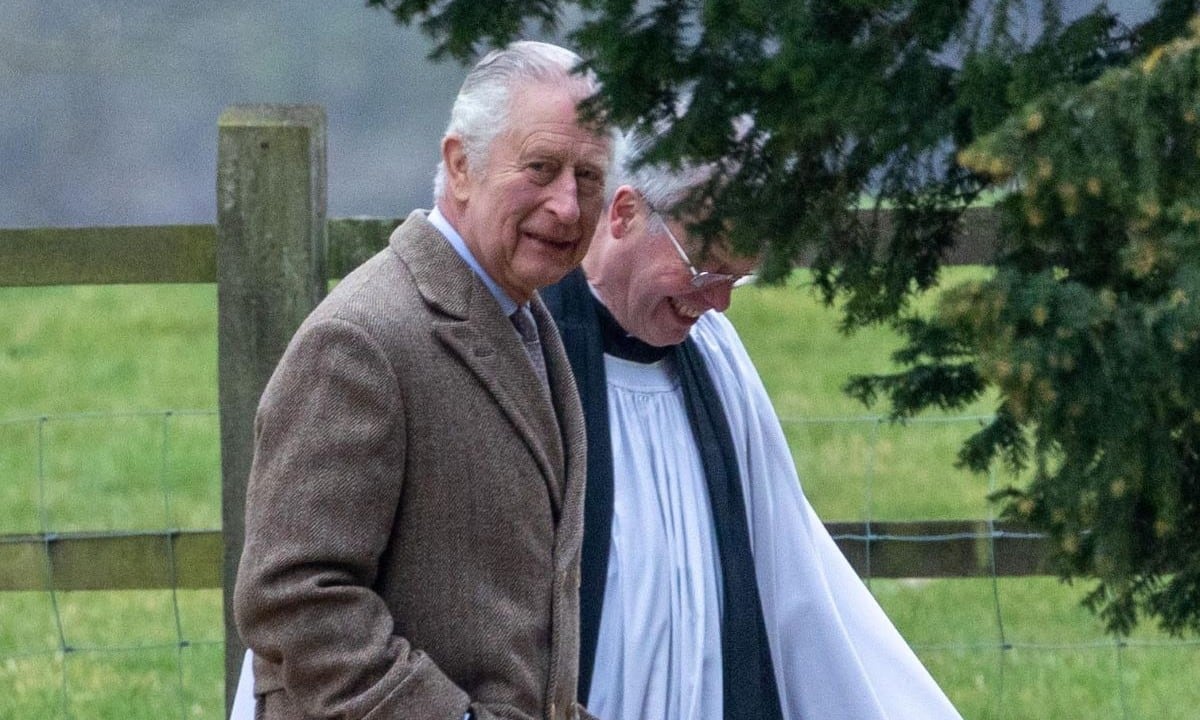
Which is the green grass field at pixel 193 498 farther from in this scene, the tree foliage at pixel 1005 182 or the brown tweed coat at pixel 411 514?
the tree foliage at pixel 1005 182

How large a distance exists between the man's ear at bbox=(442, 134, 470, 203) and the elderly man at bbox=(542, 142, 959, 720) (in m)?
0.39

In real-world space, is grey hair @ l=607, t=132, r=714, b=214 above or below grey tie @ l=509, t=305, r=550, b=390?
above

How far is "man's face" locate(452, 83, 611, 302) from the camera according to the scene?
2545mm

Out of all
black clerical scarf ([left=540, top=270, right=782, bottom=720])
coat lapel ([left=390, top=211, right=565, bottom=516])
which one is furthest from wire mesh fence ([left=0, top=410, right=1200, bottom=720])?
coat lapel ([left=390, top=211, right=565, bottom=516])

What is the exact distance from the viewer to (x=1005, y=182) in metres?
1.57

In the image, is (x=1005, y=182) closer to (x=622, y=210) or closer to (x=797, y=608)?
(x=622, y=210)

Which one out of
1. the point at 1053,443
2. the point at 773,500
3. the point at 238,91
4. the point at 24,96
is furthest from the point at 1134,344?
the point at 24,96

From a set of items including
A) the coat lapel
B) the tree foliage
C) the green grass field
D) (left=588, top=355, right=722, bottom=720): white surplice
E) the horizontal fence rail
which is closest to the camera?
the tree foliage

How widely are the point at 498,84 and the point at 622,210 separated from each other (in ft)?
1.97

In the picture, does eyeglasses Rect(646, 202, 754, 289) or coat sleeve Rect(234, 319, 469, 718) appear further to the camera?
eyeglasses Rect(646, 202, 754, 289)

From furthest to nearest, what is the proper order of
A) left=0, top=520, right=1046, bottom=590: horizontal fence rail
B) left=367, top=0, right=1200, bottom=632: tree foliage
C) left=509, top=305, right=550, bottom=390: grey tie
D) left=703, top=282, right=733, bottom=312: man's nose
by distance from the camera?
left=0, top=520, right=1046, bottom=590: horizontal fence rail
left=703, top=282, right=733, bottom=312: man's nose
left=509, top=305, right=550, bottom=390: grey tie
left=367, top=0, right=1200, bottom=632: tree foliage

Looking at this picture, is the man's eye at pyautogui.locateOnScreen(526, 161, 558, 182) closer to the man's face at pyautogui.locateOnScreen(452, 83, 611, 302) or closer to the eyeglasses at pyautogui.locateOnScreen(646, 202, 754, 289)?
the man's face at pyautogui.locateOnScreen(452, 83, 611, 302)

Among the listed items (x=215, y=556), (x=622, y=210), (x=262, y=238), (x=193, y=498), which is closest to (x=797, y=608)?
(x=622, y=210)

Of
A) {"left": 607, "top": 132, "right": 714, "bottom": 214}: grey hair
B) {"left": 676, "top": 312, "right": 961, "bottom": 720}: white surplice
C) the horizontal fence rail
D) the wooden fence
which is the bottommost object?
the horizontal fence rail
